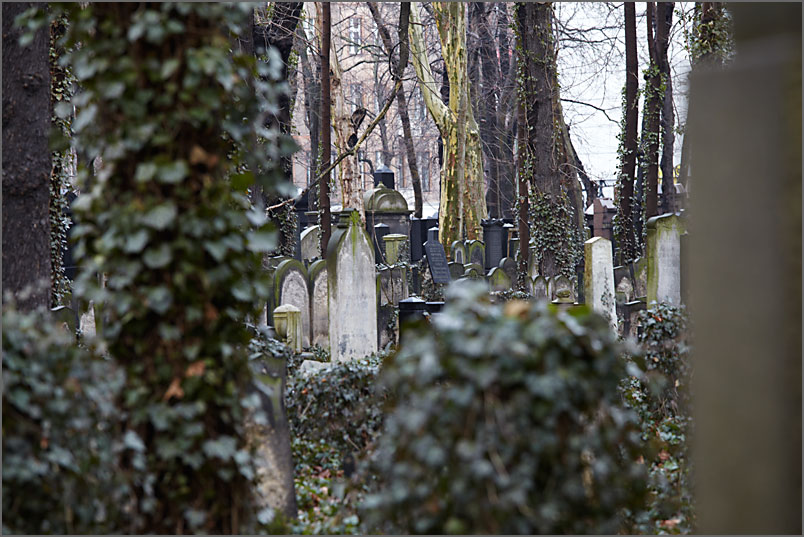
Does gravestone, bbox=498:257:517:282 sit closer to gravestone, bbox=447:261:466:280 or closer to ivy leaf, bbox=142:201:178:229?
gravestone, bbox=447:261:466:280

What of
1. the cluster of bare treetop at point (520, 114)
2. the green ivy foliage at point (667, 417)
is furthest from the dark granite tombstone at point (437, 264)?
the green ivy foliage at point (667, 417)

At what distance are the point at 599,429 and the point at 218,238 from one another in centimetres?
162

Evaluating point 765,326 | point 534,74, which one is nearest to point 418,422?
point 765,326

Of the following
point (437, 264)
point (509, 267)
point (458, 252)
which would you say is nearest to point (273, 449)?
point (437, 264)

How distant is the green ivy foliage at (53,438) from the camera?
297 cm

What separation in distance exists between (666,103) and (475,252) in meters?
6.61

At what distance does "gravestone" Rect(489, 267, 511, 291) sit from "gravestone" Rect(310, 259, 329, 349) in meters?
5.19

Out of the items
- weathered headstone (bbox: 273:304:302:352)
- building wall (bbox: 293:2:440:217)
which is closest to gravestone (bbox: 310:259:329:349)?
weathered headstone (bbox: 273:304:302:352)

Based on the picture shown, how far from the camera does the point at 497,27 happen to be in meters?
26.4

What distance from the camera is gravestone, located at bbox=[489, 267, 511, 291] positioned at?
16.8 meters

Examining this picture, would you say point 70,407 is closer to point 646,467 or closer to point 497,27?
point 646,467

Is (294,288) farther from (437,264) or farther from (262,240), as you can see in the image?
(262,240)

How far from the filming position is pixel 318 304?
486 inches

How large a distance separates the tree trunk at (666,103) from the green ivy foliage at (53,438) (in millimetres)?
15824
